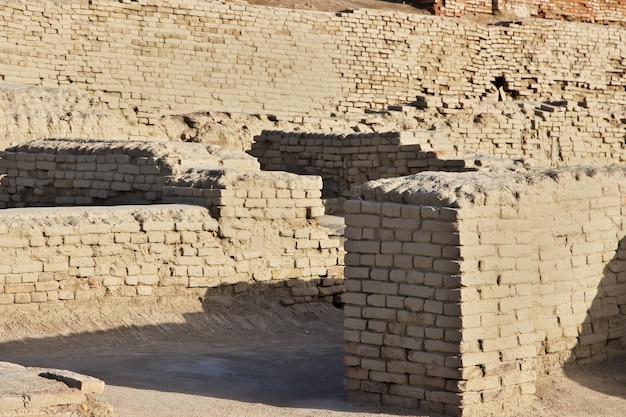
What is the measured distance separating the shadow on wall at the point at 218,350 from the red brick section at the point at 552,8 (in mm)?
18173

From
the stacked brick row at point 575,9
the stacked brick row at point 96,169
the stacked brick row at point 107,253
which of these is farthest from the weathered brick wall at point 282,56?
the stacked brick row at point 107,253

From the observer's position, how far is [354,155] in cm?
1385

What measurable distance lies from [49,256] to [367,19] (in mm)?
14060

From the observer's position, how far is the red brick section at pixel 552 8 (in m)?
27.5

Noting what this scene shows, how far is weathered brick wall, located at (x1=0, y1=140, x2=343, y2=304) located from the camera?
8.91 meters

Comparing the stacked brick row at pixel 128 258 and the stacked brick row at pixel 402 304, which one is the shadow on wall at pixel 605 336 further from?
the stacked brick row at pixel 128 258

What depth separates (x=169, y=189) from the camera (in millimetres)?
10570

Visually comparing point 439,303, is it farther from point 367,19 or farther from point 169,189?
point 367,19

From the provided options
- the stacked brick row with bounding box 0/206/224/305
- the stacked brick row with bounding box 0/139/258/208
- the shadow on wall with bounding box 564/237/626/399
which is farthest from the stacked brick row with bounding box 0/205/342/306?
the shadow on wall with bounding box 564/237/626/399

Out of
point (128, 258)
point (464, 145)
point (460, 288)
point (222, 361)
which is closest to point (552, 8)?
point (464, 145)

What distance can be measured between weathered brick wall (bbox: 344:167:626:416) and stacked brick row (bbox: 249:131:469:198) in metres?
5.31

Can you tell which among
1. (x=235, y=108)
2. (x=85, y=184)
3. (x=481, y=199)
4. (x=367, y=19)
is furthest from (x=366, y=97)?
(x=481, y=199)

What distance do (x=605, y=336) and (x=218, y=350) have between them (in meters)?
2.78

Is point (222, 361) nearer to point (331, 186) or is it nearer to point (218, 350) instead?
point (218, 350)
